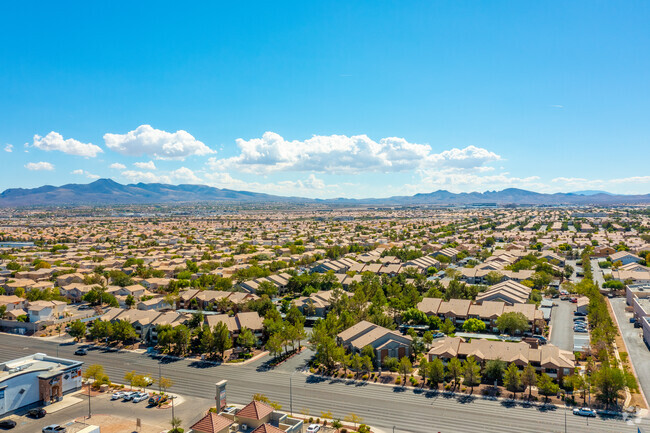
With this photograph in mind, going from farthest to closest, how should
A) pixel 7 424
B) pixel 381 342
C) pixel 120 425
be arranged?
pixel 381 342 → pixel 7 424 → pixel 120 425

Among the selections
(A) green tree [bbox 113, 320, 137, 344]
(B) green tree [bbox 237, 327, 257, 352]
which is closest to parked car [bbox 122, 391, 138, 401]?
(B) green tree [bbox 237, 327, 257, 352]

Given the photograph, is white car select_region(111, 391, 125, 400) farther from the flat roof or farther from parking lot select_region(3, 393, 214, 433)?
the flat roof

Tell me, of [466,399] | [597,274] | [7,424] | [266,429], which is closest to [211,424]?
[266,429]

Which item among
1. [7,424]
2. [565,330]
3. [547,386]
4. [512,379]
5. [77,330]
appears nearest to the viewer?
[7,424]

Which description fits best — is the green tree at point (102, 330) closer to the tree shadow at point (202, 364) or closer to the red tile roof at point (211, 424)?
the tree shadow at point (202, 364)

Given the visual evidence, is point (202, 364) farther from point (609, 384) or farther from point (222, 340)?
point (609, 384)
